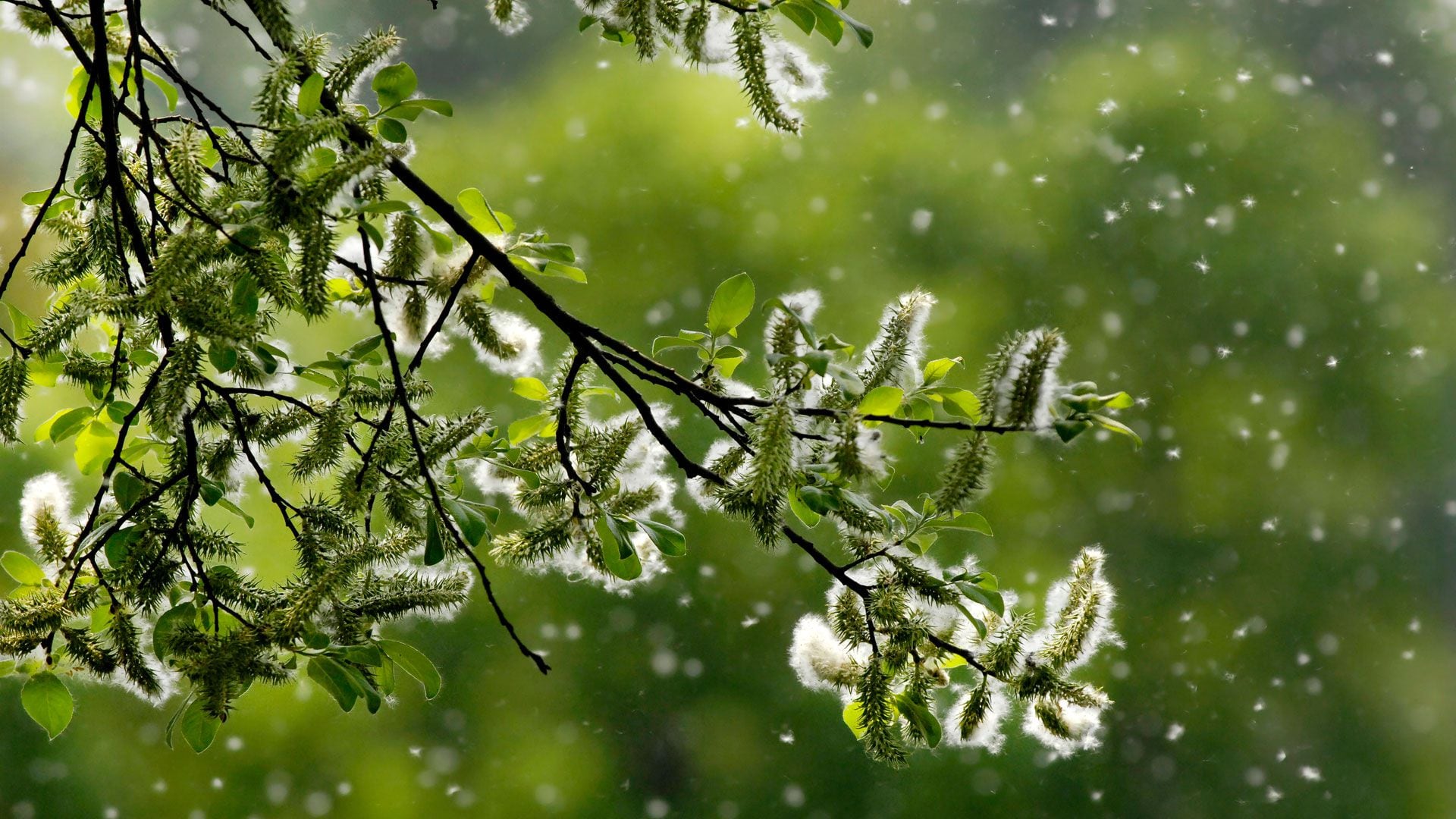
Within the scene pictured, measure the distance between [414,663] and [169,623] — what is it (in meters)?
0.13

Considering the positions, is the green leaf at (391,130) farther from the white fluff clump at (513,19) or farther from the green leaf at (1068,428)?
the green leaf at (1068,428)

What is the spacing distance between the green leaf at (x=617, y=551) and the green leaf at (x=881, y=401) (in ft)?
0.49

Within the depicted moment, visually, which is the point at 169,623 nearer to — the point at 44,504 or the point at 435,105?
the point at 44,504

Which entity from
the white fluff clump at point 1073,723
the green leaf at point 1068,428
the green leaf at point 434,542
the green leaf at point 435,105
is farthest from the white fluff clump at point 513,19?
the white fluff clump at point 1073,723

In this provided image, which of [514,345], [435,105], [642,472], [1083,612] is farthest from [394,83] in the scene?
[1083,612]

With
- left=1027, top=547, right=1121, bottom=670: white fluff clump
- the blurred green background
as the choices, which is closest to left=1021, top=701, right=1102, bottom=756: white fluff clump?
left=1027, top=547, right=1121, bottom=670: white fluff clump

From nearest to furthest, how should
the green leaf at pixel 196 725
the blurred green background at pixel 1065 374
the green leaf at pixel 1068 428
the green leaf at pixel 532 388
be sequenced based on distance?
the green leaf at pixel 1068 428
the green leaf at pixel 196 725
the green leaf at pixel 532 388
the blurred green background at pixel 1065 374

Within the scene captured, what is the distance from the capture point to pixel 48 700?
0.54m

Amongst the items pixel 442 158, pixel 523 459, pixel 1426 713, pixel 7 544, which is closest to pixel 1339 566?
pixel 1426 713

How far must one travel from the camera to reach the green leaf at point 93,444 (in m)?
0.60

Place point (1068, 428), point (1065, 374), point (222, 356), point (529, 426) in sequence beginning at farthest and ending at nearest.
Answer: point (1065, 374) < point (529, 426) < point (222, 356) < point (1068, 428)

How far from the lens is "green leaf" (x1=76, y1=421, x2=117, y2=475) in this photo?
0.60 metres

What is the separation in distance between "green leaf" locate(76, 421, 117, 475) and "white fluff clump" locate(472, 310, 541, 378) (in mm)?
221

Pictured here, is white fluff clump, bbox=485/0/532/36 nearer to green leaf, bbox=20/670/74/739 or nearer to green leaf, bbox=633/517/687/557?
green leaf, bbox=633/517/687/557
